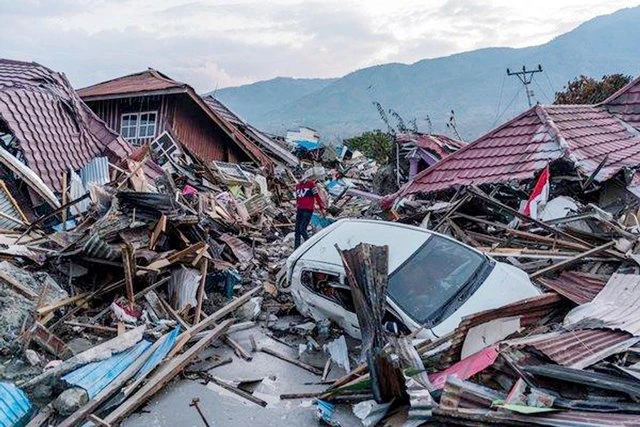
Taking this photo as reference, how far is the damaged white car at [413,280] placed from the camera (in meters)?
6.21

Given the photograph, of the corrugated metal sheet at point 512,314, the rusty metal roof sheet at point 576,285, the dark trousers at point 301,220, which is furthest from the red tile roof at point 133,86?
the corrugated metal sheet at point 512,314

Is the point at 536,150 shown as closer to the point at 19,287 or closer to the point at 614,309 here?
the point at 614,309

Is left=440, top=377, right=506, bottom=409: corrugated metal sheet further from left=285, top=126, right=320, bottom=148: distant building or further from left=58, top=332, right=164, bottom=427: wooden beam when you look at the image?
left=285, top=126, right=320, bottom=148: distant building

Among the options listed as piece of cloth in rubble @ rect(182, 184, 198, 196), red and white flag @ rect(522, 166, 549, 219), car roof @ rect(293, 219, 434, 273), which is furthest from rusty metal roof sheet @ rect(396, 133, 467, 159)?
car roof @ rect(293, 219, 434, 273)

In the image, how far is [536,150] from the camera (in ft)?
34.9

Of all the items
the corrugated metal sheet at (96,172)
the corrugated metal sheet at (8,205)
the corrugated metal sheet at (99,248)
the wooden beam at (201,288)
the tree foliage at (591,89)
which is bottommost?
the wooden beam at (201,288)

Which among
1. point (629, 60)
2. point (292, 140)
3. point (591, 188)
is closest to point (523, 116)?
point (591, 188)

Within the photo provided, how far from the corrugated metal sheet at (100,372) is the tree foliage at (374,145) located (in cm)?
2572

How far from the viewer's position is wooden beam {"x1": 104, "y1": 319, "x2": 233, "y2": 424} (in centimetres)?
539

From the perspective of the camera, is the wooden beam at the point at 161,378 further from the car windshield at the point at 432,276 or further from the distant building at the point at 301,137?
the distant building at the point at 301,137

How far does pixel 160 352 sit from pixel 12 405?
1663 mm

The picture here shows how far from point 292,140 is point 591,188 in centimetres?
2280

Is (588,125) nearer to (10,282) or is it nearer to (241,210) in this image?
(241,210)

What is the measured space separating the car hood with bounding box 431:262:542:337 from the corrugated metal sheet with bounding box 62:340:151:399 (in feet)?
11.8
